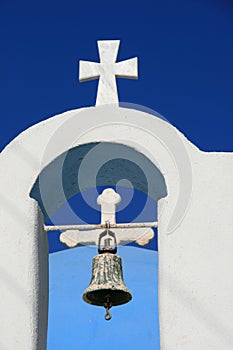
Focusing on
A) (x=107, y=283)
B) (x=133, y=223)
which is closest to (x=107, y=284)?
(x=107, y=283)

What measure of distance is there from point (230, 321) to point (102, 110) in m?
1.60

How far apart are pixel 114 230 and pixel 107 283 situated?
2.05m

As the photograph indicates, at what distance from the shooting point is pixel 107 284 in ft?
16.9

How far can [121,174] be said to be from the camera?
569 centimetres

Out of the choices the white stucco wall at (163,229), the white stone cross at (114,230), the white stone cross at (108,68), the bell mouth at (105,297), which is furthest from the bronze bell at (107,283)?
the white stone cross at (114,230)

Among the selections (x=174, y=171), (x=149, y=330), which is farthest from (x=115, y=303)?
(x=149, y=330)

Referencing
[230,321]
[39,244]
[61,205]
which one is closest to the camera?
[230,321]

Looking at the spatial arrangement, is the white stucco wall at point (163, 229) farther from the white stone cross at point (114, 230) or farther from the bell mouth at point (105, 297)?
the white stone cross at point (114, 230)

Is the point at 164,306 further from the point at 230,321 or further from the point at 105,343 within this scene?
the point at 105,343

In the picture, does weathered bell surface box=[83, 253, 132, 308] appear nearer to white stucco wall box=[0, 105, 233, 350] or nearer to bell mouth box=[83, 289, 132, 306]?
bell mouth box=[83, 289, 132, 306]

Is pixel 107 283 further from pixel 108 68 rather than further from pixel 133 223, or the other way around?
pixel 108 68

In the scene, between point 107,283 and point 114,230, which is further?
point 114,230

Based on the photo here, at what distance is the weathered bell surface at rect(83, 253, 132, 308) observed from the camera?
5.17 meters

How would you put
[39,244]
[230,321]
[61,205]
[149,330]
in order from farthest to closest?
[149,330] < [61,205] < [39,244] < [230,321]
